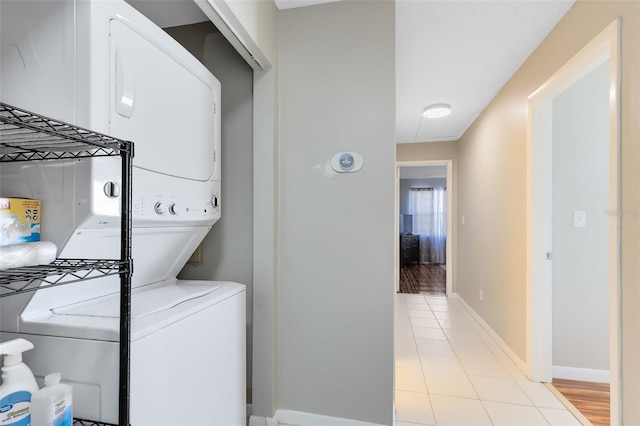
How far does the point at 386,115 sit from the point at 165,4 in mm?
1303

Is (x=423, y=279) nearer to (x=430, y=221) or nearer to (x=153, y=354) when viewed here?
(x=430, y=221)

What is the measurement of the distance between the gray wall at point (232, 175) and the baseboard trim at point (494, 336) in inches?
82.8

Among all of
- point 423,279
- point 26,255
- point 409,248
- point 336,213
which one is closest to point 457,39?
point 336,213

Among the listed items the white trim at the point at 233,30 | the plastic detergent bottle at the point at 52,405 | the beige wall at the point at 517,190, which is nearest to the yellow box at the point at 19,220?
the plastic detergent bottle at the point at 52,405

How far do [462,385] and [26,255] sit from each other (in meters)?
2.56

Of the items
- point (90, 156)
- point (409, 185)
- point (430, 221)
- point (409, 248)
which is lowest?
point (409, 248)

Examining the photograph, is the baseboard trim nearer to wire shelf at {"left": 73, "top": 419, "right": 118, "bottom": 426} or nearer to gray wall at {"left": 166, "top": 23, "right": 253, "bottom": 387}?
gray wall at {"left": 166, "top": 23, "right": 253, "bottom": 387}

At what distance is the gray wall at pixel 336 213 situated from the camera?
1.71m

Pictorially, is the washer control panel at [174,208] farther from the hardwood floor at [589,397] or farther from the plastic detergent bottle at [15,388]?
the hardwood floor at [589,397]

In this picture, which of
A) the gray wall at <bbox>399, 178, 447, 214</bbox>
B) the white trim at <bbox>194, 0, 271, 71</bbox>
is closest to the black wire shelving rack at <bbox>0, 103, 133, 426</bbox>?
the white trim at <bbox>194, 0, 271, 71</bbox>

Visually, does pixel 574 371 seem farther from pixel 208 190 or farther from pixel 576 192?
pixel 208 190

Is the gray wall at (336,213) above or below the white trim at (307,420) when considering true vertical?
above

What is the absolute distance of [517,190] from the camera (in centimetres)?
255

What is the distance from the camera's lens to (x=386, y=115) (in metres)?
1.71
